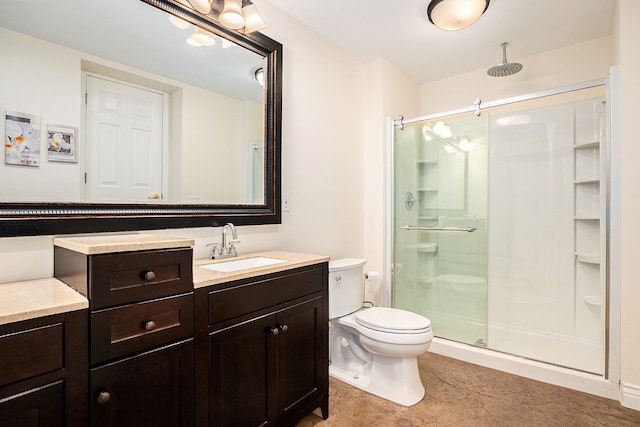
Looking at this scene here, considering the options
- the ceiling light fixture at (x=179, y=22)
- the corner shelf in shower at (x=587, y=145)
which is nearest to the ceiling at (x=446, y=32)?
the ceiling light fixture at (x=179, y=22)

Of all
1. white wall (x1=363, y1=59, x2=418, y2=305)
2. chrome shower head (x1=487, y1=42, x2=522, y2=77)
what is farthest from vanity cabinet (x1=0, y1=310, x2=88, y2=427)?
chrome shower head (x1=487, y1=42, x2=522, y2=77)

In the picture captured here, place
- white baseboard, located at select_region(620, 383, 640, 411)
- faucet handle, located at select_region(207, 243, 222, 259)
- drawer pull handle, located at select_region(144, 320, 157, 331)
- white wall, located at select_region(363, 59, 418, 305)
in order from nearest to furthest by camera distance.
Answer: drawer pull handle, located at select_region(144, 320, 157, 331) < faucet handle, located at select_region(207, 243, 222, 259) < white baseboard, located at select_region(620, 383, 640, 411) < white wall, located at select_region(363, 59, 418, 305)

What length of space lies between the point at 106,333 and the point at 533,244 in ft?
10.3

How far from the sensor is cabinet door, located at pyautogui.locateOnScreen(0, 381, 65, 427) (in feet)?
2.75

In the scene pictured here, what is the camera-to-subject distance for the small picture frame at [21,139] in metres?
1.20

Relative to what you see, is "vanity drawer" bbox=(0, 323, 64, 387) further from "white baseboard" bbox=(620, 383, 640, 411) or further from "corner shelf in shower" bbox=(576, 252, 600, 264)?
"corner shelf in shower" bbox=(576, 252, 600, 264)

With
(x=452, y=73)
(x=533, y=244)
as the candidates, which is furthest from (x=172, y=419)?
(x=452, y=73)

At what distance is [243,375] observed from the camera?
138 centimetres

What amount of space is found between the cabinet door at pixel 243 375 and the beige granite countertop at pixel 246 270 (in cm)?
20

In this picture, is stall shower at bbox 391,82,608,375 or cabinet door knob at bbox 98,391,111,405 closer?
cabinet door knob at bbox 98,391,111,405

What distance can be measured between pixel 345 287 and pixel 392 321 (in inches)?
15.1

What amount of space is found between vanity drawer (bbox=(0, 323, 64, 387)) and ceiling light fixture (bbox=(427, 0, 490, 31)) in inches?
94.0

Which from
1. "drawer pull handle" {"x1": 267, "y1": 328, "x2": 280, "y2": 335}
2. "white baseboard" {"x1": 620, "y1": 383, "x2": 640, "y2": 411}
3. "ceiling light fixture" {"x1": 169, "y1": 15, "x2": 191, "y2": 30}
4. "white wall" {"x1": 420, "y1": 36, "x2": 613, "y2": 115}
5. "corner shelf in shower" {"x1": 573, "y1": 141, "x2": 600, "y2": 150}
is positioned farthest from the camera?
"white wall" {"x1": 420, "y1": 36, "x2": 613, "y2": 115}

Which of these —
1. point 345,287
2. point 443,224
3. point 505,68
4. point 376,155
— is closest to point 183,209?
point 345,287
